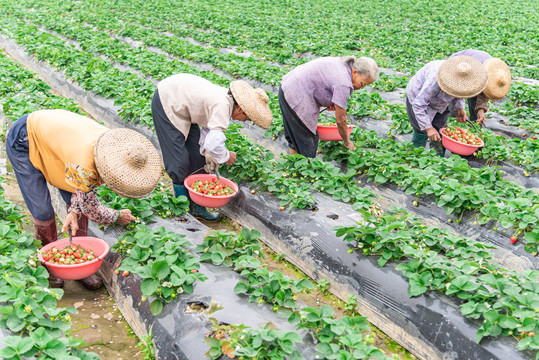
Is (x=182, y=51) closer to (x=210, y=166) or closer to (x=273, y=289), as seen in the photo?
(x=210, y=166)

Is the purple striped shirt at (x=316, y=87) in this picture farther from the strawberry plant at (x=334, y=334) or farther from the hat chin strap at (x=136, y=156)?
the strawberry plant at (x=334, y=334)

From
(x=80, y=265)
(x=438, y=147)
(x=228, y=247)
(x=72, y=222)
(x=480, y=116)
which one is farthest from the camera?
(x=480, y=116)

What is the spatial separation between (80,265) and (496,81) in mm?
4726

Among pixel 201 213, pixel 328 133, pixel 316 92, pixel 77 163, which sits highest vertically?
pixel 77 163

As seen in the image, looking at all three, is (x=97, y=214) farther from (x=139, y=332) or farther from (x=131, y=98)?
(x=131, y=98)

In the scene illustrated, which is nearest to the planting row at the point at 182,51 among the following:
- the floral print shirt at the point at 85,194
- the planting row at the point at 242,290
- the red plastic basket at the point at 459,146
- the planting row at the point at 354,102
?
the planting row at the point at 354,102

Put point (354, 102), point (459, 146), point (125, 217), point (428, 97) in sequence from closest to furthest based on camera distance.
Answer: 1. point (125, 217)
2. point (428, 97)
3. point (459, 146)
4. point (354, 102)

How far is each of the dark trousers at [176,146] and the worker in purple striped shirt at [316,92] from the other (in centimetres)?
100

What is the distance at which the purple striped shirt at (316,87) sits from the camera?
173 inches

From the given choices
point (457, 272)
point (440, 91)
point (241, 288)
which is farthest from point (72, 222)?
point (440, 91)

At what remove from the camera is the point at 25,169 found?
3338 millimetres

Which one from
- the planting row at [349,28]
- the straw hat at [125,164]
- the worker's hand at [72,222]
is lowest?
the planting row at [349,28]

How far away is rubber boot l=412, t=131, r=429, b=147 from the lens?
5.58m

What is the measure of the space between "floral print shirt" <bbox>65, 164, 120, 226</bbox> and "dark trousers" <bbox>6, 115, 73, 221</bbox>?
0.41m
